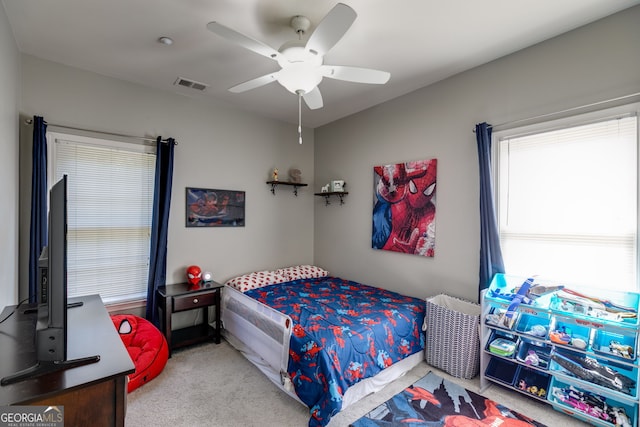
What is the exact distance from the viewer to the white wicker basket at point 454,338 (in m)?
2.47

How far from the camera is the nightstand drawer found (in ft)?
9.62

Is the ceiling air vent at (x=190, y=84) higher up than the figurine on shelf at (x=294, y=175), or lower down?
higher up

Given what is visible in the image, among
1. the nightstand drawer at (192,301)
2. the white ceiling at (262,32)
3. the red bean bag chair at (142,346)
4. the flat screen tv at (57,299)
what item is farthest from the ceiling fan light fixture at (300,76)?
the red bean bag chair at (142,346)

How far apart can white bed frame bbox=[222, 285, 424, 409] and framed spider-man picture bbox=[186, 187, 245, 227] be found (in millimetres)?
900

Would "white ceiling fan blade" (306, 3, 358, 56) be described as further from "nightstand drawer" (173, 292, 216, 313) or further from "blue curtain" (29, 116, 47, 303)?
"nightstand drawer" (173, 292, 216, 313)

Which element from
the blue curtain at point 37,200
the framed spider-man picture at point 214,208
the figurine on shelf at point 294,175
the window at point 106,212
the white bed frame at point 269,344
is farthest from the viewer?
the figurine on shelf at point 294,175

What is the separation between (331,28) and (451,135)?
189cm

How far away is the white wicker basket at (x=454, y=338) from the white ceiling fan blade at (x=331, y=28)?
2.26 meters

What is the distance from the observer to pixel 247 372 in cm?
264

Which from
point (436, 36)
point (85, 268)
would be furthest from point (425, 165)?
point (85, 268)

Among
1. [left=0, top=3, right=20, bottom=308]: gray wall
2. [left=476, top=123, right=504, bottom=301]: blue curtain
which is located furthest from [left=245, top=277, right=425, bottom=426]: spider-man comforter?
[left=0, top=3, right=20, bottom=308]: gray wall

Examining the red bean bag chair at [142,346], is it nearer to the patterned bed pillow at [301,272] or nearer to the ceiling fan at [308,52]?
the patterned bed pillow at [301,272]

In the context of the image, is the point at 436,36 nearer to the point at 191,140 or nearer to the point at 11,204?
the point at 191,140

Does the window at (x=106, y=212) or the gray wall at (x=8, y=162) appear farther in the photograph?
the window at (x=106, y=212)
